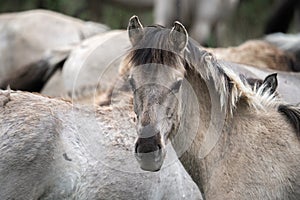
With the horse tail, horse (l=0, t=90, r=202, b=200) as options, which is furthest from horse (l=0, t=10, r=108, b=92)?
horse (l=0, t=90, r=202, b=200)

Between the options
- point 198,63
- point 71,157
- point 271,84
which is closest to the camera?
point 198,63

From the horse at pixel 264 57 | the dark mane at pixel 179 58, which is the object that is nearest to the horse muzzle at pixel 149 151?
the dark mane at pixel 179 58

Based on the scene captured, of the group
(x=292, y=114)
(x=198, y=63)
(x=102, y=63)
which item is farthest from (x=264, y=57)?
(x=198, y=63)

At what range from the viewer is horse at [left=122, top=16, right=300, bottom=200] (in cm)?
299

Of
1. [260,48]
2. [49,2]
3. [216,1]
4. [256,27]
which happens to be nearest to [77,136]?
[260,48]

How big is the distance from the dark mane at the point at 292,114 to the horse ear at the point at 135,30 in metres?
0.85

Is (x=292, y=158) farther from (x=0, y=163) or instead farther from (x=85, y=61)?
(x=85, y=61)

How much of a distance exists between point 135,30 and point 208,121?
0.52 metres

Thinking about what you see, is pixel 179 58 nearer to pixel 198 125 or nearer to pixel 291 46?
pixel 198 125

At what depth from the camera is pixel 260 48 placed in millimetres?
6191

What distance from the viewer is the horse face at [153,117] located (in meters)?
2.87

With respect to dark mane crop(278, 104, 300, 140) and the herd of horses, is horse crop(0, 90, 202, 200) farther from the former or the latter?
dark mane crop(278, 104, 300, 140)

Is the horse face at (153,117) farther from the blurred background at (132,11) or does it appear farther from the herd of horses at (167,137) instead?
the blurred background at (132,11)

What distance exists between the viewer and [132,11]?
38.3ft
